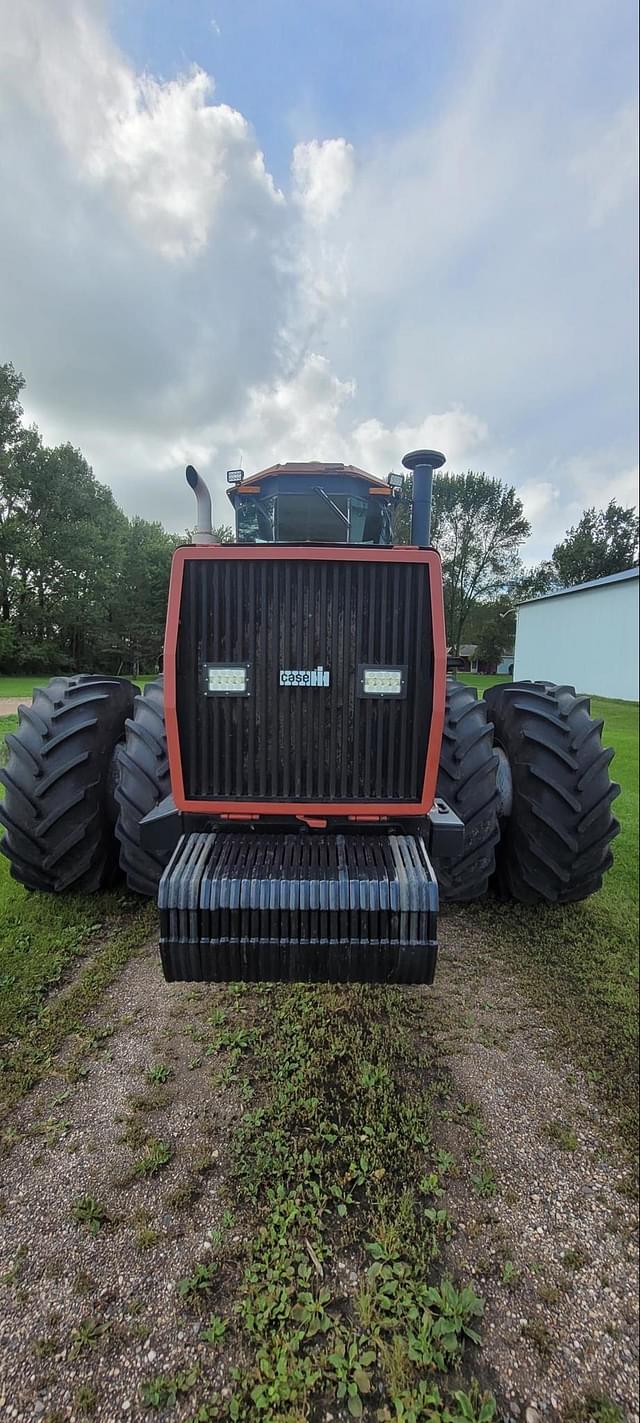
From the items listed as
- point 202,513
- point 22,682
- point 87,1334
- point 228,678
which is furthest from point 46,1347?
point 22,682

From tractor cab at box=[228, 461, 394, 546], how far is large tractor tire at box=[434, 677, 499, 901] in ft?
3.07

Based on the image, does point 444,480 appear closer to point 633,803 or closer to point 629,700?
point 629,700

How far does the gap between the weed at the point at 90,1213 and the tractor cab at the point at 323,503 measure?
2.31 meters

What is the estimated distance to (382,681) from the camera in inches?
66.4

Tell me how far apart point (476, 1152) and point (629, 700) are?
157 cm

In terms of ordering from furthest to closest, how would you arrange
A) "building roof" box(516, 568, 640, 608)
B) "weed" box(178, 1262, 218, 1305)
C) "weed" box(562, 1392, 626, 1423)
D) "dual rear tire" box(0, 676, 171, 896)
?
"building roof" box(516, 568, 640, 608) < "dual rear tire" box(0, 676, 171, 896) < "weed" box(178, 1262, 218, 1305) < "weed" box(562, 1392, 626, 1423)

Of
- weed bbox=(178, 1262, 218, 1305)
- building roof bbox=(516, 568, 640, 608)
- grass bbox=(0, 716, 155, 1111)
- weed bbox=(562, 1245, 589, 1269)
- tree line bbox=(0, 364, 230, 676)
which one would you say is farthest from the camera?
building roof bbox=(516, 568, 640, 608)

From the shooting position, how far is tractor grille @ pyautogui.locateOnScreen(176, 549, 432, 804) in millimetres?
1664

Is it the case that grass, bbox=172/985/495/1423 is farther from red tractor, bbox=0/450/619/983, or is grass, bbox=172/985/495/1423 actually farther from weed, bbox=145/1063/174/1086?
red tractor, bbox=0/450/619/983

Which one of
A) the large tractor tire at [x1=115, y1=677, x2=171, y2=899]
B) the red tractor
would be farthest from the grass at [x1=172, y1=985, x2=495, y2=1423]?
the large tractor tire at [x1=115, y1=677, x2=171, y2=899]

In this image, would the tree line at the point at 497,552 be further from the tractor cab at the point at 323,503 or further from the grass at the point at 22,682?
the grass at the point at 22,682

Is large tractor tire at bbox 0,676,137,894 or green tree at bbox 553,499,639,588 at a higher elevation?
green tree at bbox 553,499,639,588

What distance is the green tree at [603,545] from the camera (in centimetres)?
388

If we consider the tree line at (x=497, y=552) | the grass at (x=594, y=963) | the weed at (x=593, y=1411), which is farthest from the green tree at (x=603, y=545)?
the weed at (x=593, y=1411)
